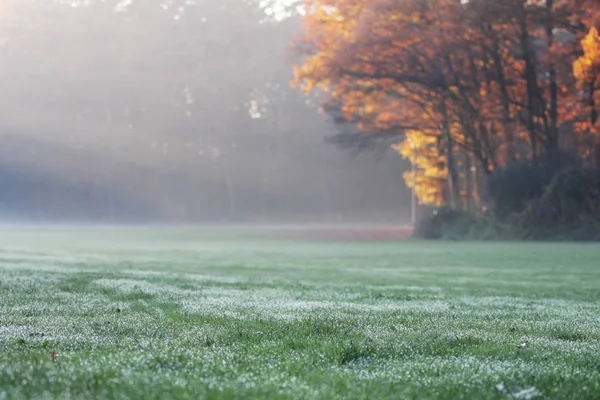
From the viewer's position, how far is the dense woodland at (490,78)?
36.8 metres

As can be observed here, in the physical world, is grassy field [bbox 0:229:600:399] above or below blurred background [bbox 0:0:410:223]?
below

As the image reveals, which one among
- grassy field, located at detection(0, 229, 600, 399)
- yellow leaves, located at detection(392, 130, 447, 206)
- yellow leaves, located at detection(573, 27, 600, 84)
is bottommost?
grassy field, located at detection(0, 229, 600, 399)

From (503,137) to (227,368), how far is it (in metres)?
40.4

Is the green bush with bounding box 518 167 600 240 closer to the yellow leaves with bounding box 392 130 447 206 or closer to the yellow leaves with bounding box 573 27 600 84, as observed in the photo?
the yellow leaves with bounding box 573 27 600 84

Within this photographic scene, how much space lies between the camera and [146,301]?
9773 mm

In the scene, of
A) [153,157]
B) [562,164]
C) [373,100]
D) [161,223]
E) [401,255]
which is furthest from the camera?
[153,157]

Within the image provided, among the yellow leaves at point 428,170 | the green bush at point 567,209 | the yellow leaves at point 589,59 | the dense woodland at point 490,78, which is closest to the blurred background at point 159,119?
the yellow leaves at point 428,170

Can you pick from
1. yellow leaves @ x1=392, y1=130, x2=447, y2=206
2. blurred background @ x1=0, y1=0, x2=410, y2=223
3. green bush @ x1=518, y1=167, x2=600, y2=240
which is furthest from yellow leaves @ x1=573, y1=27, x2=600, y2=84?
blurred background @ x1=0, y1=0, x2=410, y2=223

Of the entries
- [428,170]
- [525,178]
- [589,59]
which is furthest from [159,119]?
[589,59]

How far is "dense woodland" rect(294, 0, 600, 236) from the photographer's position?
36781 mm

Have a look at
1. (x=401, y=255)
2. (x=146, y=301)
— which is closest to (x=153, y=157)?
(x=401, y=255)

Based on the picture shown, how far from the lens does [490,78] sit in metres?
40.8

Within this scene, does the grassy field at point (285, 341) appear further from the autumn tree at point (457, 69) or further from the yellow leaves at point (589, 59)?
the autumn tree at point (457, 69)

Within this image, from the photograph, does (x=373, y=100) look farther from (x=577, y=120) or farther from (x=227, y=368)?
(x=227, y=368)
